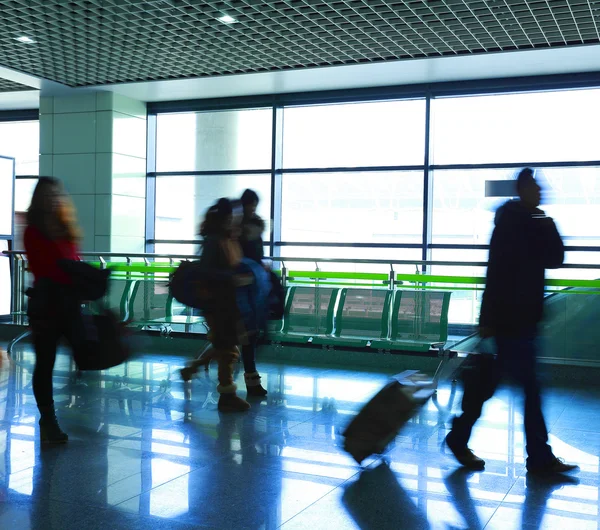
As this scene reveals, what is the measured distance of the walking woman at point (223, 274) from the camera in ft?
16.5

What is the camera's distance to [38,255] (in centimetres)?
437

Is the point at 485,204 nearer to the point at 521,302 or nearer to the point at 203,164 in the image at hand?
the point at 203,164

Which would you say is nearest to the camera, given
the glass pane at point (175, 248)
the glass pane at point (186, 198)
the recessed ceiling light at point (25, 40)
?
the recessed ceiling light at point (25, 40)

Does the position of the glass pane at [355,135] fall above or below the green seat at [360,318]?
above

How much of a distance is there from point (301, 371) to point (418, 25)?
4186mm

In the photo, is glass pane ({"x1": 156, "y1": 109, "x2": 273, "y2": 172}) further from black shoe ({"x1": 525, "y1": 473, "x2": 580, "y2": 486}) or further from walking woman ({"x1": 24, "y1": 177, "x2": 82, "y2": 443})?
black shoe ({"x1": 525, "y1": 473, "x2": 580, "y2": 486})

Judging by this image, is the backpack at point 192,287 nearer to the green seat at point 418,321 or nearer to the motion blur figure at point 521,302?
the motion blur figure at point 521,302

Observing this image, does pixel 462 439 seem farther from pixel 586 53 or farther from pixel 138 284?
pixel 586 53

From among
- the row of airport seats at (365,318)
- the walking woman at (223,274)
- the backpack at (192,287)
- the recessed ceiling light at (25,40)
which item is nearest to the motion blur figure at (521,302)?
the walking woman at (223,274)

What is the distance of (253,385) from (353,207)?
6319 millimetres

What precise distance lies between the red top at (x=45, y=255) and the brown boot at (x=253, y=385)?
219 centimetres

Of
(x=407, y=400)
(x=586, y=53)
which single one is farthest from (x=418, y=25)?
(x=407, y=400)

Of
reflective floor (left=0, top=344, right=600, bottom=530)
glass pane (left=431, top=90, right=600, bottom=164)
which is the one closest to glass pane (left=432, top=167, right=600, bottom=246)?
glass pane (left=431, top=90, right=600, bottom=164)

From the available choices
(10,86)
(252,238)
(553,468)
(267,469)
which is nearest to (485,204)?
(252,238)
